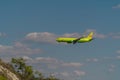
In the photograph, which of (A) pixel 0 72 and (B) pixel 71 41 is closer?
(B) pixel 71 41

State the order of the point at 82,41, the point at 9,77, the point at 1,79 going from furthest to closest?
the point at 9,77
the point at 1,79
the point at 82,41

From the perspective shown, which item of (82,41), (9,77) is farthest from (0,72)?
(82,41)

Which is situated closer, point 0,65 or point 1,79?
point 1,79

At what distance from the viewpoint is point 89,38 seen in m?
115

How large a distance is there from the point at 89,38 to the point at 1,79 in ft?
214

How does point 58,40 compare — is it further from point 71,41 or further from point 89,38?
point 89,38

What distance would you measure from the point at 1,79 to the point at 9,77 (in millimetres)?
14490

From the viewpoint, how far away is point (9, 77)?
179m

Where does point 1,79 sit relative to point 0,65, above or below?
below

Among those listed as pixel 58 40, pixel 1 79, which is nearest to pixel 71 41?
pixel 58 40

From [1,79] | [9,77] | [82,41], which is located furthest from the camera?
[9,77]

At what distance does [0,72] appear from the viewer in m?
175

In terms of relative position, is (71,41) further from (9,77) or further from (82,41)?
(9,77)

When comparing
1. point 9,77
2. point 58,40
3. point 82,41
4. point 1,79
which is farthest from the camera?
point 9,77
